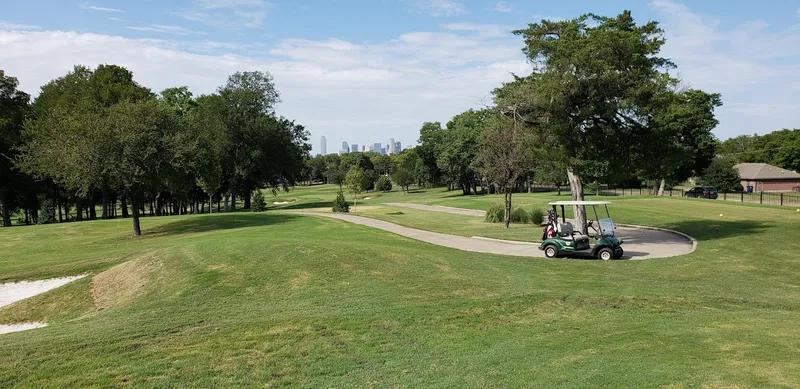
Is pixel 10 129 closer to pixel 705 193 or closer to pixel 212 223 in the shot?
pixel 212 223

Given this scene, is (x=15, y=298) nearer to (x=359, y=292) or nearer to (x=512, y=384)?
(x=359, y=292)

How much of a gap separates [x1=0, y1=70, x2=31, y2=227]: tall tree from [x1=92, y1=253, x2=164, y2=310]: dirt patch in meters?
34.4

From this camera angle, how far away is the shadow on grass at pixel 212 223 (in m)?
32.6

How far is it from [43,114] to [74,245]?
26.0m

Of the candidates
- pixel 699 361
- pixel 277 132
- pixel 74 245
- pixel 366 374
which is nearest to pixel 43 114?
pixel 277 132

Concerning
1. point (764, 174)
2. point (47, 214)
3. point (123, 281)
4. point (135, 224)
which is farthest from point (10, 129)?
point (764, 174)

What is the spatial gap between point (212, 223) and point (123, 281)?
805 inches

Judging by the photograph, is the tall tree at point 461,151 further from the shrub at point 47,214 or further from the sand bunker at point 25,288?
the sand bunker at point 25,288

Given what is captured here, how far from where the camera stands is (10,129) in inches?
1779

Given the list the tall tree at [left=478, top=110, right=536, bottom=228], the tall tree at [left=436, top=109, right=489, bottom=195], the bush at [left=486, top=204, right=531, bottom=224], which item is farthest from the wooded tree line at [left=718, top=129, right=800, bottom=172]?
the tall tree at [left=478, top=110, right=536, bottom=228]

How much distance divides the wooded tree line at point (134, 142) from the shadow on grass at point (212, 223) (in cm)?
204

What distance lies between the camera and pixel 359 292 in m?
Answer: 12.7

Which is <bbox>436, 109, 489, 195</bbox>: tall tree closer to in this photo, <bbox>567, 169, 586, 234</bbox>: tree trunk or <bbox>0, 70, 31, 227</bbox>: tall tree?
<bbox>567, 169, 586, 234</bbox>: tree trunk

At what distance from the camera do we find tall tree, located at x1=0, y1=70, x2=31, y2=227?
146 feet
